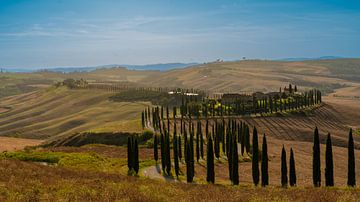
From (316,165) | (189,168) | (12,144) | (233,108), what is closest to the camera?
(316,165)

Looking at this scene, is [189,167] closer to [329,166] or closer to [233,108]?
[329,166]

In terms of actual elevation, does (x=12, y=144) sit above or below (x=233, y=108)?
below

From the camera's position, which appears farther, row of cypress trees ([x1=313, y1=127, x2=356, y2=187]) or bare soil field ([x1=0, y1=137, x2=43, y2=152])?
bare soil field ([x1=0, y1=137, x2=43, y2=152])

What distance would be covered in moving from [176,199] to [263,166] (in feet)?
102

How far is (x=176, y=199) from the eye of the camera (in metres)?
28.8

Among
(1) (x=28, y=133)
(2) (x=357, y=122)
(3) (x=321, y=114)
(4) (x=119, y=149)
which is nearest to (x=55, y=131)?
(1) (x=28, y=133)

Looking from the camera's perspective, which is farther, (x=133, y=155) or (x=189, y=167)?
(x=133, y=155)

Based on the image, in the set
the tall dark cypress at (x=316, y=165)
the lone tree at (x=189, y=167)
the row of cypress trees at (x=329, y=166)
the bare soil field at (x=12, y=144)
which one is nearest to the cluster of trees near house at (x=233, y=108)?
the bare soil field at (x=12, y=144)

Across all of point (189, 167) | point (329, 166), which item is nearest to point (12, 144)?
point (189, 167)

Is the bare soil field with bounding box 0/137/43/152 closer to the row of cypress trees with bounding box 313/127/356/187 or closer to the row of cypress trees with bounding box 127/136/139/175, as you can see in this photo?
the row of cypress trees with bounding box 127/136/139/175

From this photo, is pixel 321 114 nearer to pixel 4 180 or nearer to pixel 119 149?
pixel 119 149

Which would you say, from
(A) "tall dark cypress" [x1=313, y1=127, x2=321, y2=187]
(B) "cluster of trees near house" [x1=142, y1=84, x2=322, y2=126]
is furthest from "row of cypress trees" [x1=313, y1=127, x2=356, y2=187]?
(B) "cluster of trees near house" [x1=142, y1=84, x2=322, y2=126]

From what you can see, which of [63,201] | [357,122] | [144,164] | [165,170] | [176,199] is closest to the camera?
[63,201]

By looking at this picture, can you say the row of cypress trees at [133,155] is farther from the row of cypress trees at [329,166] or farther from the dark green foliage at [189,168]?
the row of cypress trees at [329,166]
